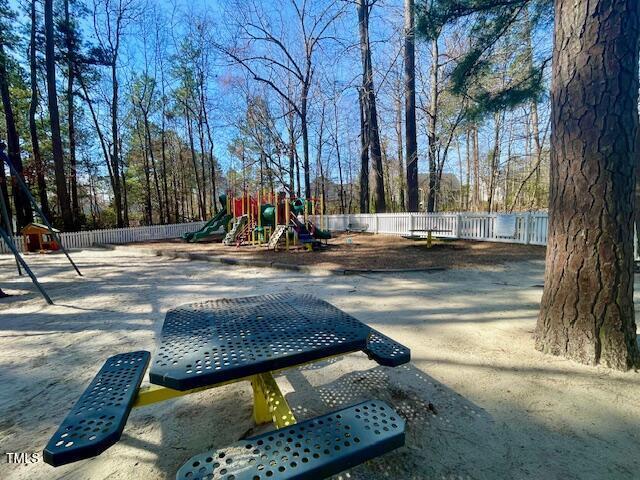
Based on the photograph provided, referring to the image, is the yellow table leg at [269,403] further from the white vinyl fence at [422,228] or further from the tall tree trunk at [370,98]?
the tall tree trunk at [370,98]

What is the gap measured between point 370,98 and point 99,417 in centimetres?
1524

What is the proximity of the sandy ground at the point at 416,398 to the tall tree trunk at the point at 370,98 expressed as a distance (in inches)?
467

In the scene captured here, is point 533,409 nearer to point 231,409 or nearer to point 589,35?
point 231,409

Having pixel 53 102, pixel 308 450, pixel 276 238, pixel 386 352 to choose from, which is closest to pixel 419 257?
pixel 276 238

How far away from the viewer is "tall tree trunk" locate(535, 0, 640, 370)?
6.43 ft

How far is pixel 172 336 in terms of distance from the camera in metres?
1.38

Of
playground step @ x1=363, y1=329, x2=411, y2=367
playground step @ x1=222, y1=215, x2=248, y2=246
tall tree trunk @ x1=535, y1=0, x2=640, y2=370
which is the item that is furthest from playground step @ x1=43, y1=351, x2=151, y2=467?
playground step @ x1=222, y1=215, x2=248, y2=246

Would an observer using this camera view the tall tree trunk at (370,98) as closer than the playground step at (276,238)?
No

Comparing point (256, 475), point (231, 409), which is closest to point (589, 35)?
point (256, 475)

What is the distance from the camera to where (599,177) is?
1982 mm

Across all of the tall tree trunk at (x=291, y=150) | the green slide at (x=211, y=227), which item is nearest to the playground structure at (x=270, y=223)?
the green slide at (x=211, y=227)

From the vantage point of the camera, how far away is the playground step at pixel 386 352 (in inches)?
57.9

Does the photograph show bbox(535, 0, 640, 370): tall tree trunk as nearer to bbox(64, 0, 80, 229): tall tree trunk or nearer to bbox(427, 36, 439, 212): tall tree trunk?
bbox(427, 36, 439, 212): tall tree trunk

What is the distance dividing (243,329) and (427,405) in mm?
1114
